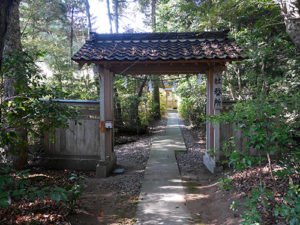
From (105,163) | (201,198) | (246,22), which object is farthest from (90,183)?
(246,22)

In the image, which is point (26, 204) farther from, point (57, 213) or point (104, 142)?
point (104, 142)

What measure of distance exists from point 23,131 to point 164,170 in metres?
3.71

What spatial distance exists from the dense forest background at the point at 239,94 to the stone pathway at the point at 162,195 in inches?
46.3

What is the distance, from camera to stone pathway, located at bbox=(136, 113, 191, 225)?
347 centimetres

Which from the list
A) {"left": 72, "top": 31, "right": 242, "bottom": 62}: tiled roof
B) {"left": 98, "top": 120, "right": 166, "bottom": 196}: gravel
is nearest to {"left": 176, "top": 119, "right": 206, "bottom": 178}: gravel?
{"left": 98, "top": 120, "right": 166, "bottom": 196}: gravel

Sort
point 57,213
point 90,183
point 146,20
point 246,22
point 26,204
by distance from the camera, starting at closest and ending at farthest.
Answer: point 57,213 < point 26,204 < point 90,183 < point 246,22 < point 146,20

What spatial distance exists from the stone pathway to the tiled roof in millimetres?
2885

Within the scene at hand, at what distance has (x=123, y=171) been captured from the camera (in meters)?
6.10

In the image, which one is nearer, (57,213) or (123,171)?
(57,213)

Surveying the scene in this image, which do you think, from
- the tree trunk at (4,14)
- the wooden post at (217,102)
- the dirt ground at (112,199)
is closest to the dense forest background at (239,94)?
the tree trunk at (4,14)

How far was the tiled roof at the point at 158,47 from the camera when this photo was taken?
5.12m

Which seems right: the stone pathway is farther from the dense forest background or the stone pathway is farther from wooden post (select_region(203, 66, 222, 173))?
the dense forest background

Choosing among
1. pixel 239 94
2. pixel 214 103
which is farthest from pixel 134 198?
pixel 239 94

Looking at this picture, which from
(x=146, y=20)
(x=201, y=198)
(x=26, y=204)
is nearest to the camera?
(x=26, y=204)
